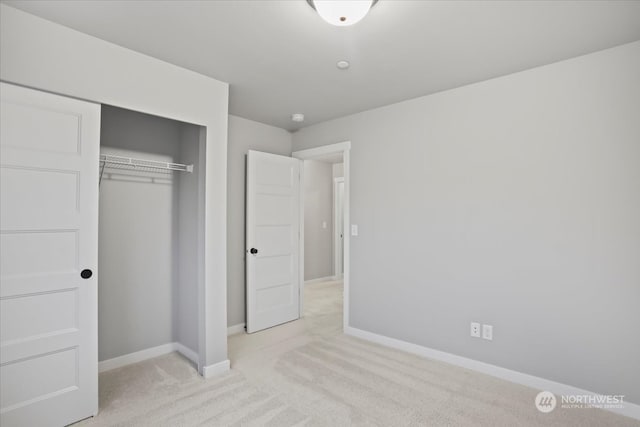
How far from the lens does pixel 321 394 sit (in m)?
2.46

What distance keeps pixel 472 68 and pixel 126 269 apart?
11.2ft

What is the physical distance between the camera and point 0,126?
74.3 inches

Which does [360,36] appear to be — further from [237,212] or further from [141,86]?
[237,212]

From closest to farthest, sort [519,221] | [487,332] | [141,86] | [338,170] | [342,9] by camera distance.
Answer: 1. [342,9]
2. [141,86]
3. [519,221]
4. [487,332]
5. [338,170]

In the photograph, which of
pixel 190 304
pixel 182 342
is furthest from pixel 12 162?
pixel 182 342

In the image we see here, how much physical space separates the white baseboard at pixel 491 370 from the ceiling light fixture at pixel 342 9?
9.28 feet

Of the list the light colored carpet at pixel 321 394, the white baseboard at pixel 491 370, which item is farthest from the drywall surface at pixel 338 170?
the light colored carpet at pixel 321 394

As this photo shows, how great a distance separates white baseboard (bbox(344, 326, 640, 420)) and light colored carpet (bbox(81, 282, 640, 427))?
0.06 metres

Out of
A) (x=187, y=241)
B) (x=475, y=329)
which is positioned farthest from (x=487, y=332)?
(x=187, y=241)

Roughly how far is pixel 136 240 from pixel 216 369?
137cm

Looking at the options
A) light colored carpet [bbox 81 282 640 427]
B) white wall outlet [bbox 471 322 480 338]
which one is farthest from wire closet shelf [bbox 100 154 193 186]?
white wall outlet [bbox 471 322 480 338]

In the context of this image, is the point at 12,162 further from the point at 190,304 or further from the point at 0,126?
the point at 190,304

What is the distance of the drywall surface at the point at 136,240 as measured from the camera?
9.43 feet

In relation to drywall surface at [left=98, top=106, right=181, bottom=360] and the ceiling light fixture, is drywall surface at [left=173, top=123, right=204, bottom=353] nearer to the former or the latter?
drywall surface at [left=98, top=106, right=181, bottom=360]
